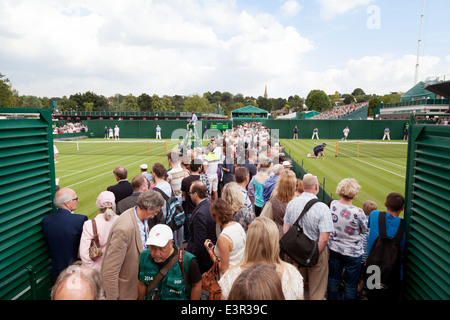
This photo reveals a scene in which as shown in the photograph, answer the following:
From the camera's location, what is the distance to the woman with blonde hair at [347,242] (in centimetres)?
440

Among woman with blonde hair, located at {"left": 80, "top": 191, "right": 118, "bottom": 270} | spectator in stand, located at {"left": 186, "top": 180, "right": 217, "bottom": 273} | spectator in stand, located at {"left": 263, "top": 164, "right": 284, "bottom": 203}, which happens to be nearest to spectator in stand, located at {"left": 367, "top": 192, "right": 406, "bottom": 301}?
spectator in stand, located at {"left": 186, "top": 180, "right": 217, "bottom": 273}

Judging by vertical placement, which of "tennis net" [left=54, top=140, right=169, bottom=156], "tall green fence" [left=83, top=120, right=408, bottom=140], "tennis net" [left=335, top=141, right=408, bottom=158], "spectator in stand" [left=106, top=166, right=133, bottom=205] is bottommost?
"tennis net" [left=54, top=140, right=169, bottom=156]

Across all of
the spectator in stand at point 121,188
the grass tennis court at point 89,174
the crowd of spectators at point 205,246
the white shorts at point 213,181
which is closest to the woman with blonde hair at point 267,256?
the crowd of spectators at point 205,246

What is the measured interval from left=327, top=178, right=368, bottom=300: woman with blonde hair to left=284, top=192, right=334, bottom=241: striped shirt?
0.49 metres

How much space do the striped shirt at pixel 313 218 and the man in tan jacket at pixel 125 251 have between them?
216 cm

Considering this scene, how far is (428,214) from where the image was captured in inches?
143

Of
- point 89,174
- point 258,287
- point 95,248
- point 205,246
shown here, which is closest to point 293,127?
point 89,174

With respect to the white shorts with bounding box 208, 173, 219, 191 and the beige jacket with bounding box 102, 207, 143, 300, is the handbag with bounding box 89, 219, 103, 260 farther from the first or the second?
the white shorts with bounding box 208, 173, 219, 191

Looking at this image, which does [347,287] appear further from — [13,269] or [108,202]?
[13,269]

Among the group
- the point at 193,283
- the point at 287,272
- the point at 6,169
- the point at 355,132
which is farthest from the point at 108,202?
the point at 355,132

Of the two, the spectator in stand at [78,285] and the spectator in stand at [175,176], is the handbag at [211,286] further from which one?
the spectator in stand at [175,176]

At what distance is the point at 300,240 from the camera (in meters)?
4.10

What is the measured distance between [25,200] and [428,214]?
220 inches

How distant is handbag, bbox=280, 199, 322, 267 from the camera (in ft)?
13.3
